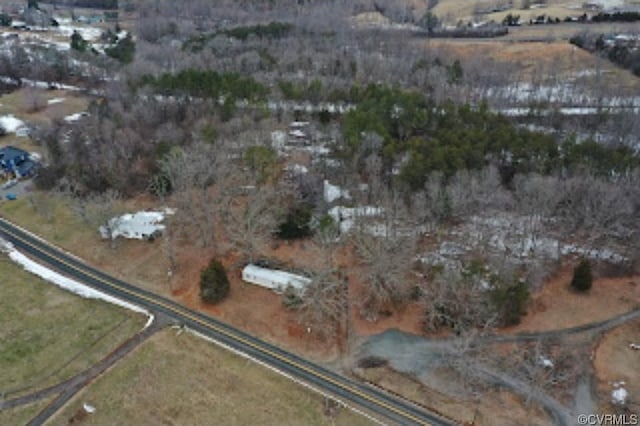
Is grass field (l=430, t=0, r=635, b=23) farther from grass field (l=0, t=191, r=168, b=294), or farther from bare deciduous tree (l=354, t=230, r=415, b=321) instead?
grass field (l=0, t=191, r=168, b=294)

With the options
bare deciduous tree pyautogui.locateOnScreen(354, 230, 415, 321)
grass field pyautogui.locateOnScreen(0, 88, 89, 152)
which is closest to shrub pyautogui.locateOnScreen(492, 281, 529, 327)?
bare deciduous tree pyautogui.locateOnScreen(354, 230, 415, 321)

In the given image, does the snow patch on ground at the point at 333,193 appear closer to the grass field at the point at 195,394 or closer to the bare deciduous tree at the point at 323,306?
the bare deciduous tree at the point at 323,306

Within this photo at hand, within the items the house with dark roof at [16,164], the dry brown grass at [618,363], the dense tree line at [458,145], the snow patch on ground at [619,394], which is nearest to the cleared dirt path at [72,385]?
the dense tree line at [458,145]

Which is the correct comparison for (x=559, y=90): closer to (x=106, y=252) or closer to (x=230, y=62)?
(x=230, y=62)

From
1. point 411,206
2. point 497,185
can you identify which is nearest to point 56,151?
point 411,206

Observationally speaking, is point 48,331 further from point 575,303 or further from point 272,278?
point 575,303

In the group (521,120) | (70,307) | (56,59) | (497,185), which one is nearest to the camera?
(70,307)
